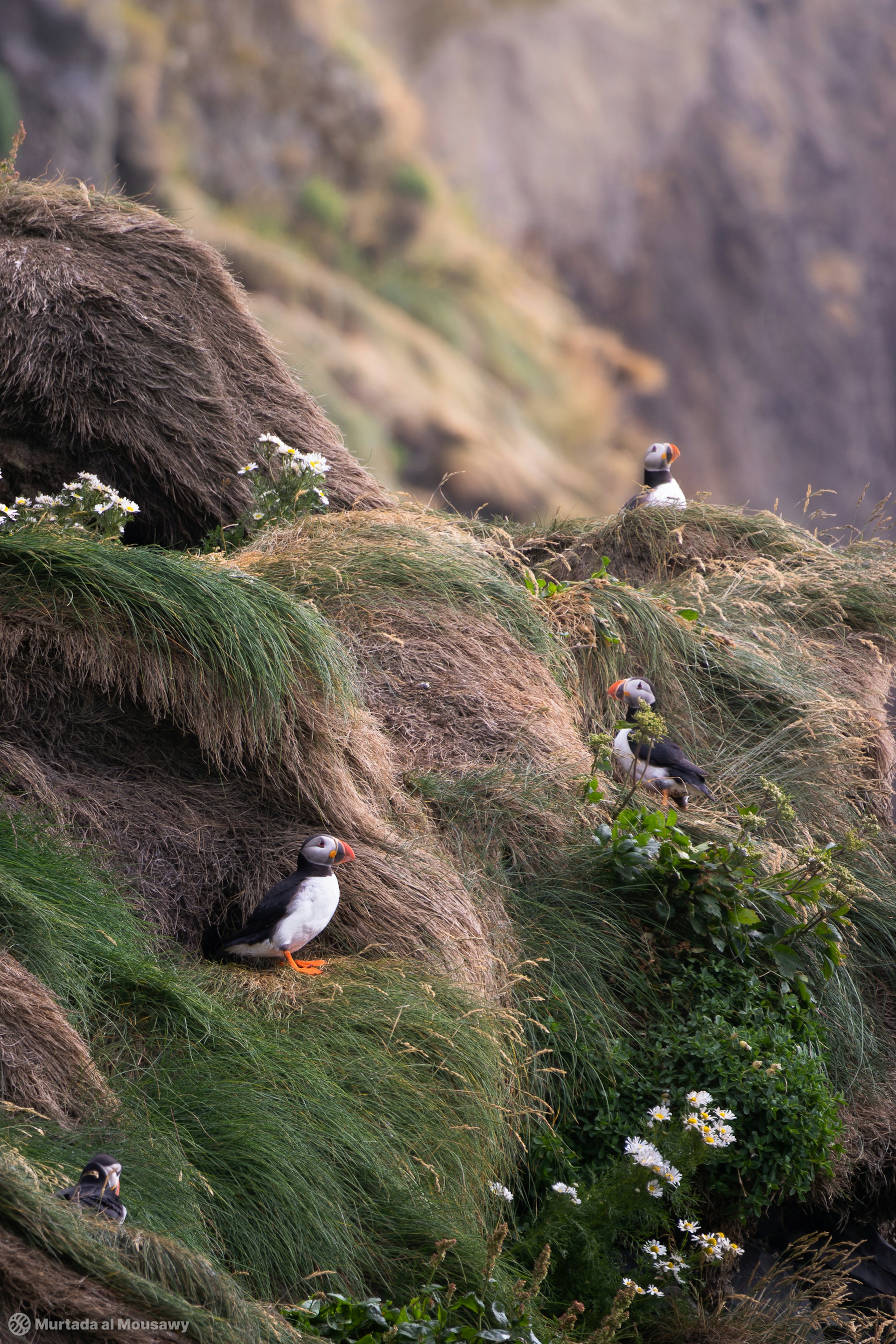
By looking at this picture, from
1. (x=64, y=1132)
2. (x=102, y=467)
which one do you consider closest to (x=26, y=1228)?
(x=64, y=1132)

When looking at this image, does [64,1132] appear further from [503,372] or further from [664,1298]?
[503,372]

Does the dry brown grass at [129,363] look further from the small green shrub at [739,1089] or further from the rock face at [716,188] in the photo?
the rock face at [716,188]

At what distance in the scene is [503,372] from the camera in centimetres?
1872

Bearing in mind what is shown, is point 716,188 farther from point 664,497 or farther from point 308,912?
point 308,912

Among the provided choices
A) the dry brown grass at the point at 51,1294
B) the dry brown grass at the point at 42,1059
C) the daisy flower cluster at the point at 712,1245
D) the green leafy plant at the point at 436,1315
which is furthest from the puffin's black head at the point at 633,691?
the dry brown grass at the point at 51,1294

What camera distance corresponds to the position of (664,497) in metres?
6.37

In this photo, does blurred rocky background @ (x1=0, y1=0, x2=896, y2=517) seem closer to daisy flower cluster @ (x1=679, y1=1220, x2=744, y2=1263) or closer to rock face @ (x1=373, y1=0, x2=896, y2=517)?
rock face @ (x1=373, y1=0, x2=896, y2=517)

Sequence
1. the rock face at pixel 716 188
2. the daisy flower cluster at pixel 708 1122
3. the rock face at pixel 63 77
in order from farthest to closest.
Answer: the rock face at pixel 716 188 < the rock face at pixel 63 77 < the daisy flower cluster at pixel 708 1122

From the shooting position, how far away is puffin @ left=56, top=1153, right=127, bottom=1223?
5.68ft

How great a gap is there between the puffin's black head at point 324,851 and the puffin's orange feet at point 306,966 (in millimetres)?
255

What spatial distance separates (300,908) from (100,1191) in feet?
3.42

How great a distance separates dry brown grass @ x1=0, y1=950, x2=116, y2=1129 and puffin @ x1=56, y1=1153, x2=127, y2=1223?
23cm

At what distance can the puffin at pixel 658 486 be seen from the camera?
635 cm

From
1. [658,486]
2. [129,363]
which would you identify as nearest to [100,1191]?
[129,363]
